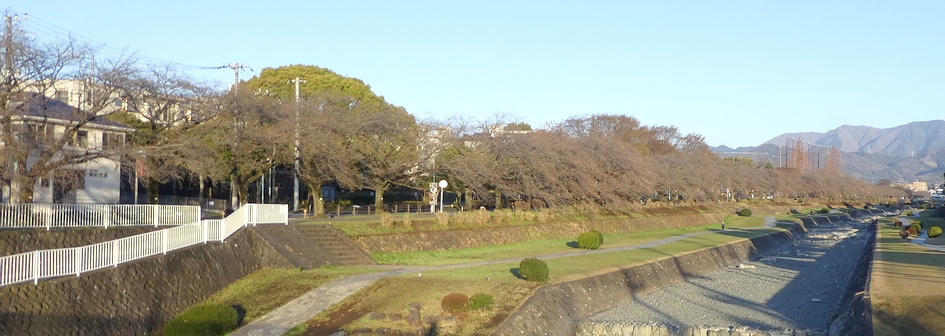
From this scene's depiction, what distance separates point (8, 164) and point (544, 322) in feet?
52.2

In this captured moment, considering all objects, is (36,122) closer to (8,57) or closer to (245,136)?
(8,57)

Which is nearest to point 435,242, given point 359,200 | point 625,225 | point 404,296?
point 404,296

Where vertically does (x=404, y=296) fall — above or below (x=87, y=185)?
below

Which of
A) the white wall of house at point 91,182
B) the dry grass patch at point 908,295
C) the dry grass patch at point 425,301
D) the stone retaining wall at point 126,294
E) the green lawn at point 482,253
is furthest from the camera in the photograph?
the green lawn at point 482,253

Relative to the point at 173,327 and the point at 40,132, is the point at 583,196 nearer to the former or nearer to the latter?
the point at 40,132

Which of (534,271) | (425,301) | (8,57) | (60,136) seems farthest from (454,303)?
(8,57)

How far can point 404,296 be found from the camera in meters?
22.3

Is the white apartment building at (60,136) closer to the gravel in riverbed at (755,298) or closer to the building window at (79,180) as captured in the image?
the building window at (79,180)

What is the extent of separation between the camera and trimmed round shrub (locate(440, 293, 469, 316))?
828 inches

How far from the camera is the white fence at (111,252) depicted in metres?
16.6

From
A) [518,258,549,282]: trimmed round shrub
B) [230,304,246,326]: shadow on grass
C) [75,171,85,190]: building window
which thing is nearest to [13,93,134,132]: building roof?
[75,171,85,190]: building window

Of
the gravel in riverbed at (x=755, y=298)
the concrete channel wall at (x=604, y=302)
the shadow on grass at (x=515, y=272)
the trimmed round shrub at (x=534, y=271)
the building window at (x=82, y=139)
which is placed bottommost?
the gravel in riverbed at (x=755, y=298)

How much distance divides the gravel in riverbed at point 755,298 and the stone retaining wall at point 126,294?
35.4 feet

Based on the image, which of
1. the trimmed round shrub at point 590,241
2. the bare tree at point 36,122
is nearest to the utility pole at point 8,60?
the bare tree at point 36,122
